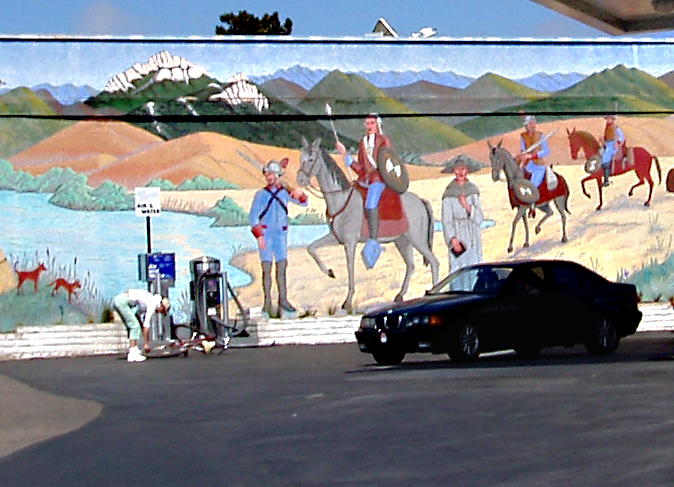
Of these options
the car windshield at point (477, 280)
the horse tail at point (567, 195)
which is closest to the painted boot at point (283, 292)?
the horse tail at point (567, 195)

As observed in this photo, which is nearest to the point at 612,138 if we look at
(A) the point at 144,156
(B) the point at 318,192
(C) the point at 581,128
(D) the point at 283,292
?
(C) the point at 581,128

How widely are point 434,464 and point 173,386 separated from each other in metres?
7.72

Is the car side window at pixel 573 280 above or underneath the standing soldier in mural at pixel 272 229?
underneath

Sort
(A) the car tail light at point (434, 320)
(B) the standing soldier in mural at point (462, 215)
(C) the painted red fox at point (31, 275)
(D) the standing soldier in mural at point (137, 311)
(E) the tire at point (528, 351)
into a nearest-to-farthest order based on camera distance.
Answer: (A) the car tail light at point (434, 320) → (E) the tire at point (528, 351) → (D) the standing soldier in mural at point (137, 311) → (C) the painted red fox at point (31, 275) → (B) the standing soldier in mural at point (462, 215)

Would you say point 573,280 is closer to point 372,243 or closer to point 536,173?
point 372,243

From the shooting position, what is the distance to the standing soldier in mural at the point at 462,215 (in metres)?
26.6

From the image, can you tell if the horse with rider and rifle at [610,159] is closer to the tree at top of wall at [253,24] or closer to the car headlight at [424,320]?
the car headlight at [424,320]

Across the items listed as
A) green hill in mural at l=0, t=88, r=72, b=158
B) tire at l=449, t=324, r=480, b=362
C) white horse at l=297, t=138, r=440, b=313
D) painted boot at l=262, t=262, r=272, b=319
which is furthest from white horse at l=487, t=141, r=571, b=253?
tire at l=449, t=324, r=480, b=362

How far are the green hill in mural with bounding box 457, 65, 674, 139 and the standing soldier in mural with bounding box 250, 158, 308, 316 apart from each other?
4.15 metres

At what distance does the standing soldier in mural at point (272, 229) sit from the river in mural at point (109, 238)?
1.03ft

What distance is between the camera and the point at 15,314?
25.0 meters

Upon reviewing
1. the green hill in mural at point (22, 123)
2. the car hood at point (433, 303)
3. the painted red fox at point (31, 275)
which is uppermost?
the green hill in mural at point (22, 123)

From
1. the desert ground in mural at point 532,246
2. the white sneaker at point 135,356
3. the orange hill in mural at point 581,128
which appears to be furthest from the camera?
the orange hill in mural at point 581,128

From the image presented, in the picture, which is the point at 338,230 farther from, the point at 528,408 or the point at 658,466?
the point at 658,466
